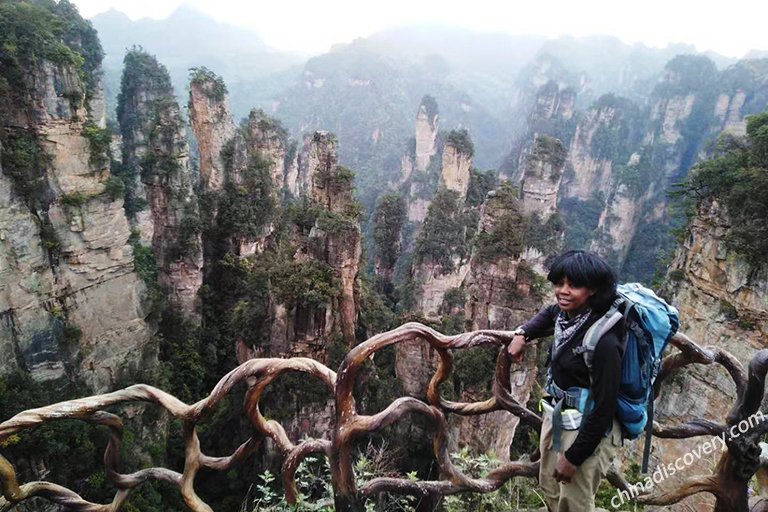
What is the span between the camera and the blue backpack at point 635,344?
194 centimetres

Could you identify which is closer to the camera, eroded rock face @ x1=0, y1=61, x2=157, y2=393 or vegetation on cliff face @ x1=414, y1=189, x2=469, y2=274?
eroded rock face @ x1=0, y1=61, x2=157, y2=393

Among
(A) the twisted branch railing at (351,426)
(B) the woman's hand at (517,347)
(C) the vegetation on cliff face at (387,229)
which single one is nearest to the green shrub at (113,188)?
(A) the twisted branch railing at (351,426)

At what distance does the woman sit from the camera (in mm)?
1904

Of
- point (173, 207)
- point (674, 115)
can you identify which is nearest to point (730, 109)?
point (674, 115)

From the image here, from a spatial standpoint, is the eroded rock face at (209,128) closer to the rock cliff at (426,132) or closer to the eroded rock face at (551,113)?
the rock cliff at (426,132)

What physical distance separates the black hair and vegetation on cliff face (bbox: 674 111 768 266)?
10.0 meters

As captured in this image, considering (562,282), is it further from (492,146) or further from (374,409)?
(492,146)

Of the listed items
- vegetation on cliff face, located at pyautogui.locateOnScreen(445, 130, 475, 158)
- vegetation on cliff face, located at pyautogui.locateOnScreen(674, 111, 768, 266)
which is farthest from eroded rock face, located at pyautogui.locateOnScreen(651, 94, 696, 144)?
vegetation on cliff face, located at pyautogui.locateOnScreen(674, 111, 768, 266)

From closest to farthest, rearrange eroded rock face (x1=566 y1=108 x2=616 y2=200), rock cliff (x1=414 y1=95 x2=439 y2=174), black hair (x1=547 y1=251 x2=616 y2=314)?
black hair (x1=547 y1=251 x2=616 y2=314) < rock cliff (x1=414 y1=95 x2=439 y2=174) < eroded rock face (x1=566 y1=108 x2=616 y2=200)

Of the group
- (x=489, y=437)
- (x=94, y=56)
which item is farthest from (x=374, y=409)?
(x=94, y=56)

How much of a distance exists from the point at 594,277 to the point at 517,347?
2.04 ft

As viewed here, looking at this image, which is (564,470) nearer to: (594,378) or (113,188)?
(594,378)

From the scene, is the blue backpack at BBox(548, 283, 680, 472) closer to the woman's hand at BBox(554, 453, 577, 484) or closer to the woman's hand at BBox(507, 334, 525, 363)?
the woman's hand at BBox(554, 453, 577, 484)

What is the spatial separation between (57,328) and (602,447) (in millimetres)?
12480
